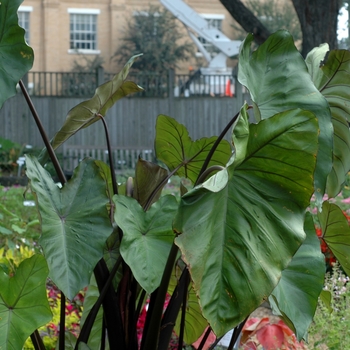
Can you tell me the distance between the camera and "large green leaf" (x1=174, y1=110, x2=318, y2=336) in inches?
46.3

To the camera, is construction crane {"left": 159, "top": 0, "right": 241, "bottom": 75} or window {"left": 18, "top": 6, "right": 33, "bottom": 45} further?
window {"left": 18, "top": 6, "right": 33, "bottom": 45}

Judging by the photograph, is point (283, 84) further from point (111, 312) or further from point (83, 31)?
point (83, 31)

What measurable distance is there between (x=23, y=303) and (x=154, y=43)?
25.0 metres

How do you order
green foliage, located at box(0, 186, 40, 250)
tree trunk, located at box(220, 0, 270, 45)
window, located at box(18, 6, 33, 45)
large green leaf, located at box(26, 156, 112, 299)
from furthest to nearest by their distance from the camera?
window, located at box(18, 6, 33, 45)
tree trunk, located at box(220, 0, 270, 45)
green foliage, located at box(0, 186, 40, 250)
large green leaf, located at box(26, 156, 112, 299)

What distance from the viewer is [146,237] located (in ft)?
5.33

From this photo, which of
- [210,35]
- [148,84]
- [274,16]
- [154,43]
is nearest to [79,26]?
[154,43]

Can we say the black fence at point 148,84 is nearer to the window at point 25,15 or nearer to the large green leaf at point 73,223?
the window at point 25,15

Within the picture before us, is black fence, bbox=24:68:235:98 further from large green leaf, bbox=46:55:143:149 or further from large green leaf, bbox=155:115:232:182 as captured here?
large green leaf, bbox=46:55:143:149

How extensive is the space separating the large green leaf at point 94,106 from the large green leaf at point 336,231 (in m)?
0.67

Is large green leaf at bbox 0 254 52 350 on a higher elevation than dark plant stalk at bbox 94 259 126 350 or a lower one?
higher

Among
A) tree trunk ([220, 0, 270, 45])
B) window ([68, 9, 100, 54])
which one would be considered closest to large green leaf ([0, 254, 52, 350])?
tree trunk ([220, 0, 270, 45])

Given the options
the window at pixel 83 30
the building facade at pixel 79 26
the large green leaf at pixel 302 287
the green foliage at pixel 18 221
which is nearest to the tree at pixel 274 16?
the building facade at pixel 79 26

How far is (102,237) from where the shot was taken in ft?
5.33

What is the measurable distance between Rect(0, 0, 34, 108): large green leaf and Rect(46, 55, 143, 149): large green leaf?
305 mm
